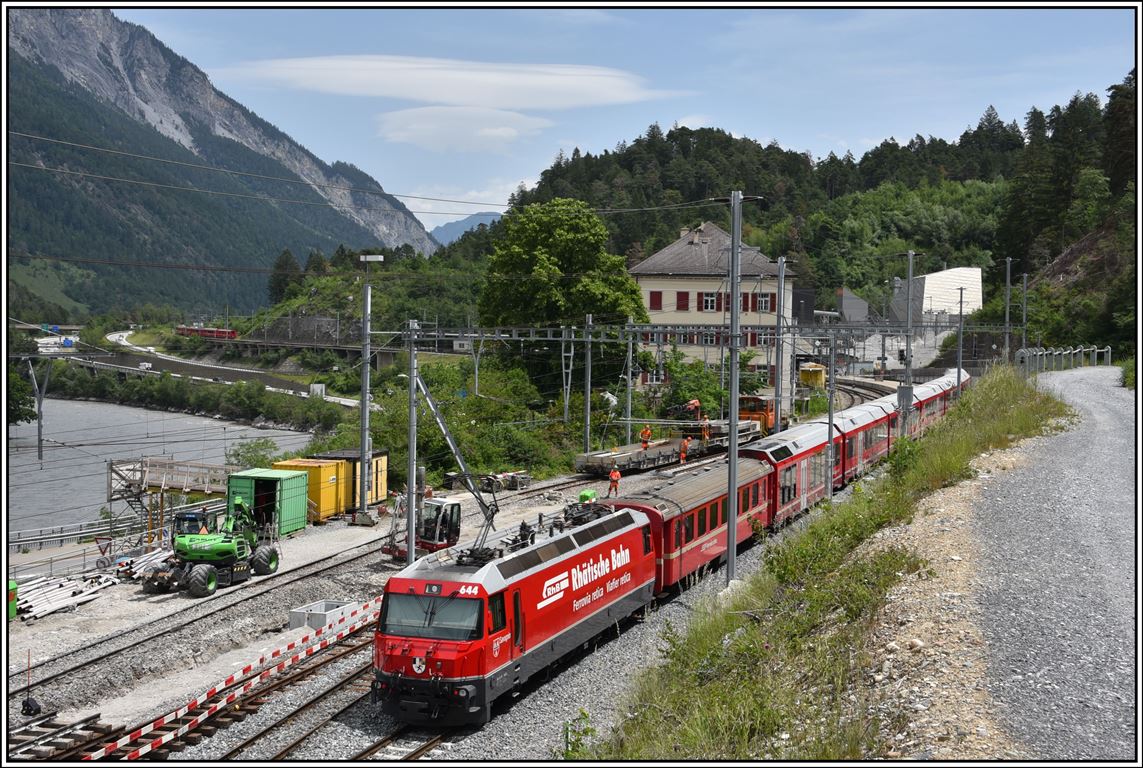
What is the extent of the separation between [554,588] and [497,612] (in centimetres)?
195

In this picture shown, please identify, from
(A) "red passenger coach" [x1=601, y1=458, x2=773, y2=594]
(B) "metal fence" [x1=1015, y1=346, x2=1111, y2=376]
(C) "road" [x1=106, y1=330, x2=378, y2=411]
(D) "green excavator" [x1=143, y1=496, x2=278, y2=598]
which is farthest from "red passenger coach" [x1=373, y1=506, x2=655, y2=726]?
(C) "road" [x1=106, y1=330, x2=378, y2=411]

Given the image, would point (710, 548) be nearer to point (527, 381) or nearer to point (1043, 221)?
point (527, 381)

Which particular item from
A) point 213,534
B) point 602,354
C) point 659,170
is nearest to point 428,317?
Answer: point 602,354

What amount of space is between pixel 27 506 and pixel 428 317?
34140mm

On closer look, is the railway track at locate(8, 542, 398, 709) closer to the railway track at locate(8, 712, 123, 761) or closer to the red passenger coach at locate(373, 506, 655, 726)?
the railway track at locate(8, 712, 123, 761)

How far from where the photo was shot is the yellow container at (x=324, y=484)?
33.7 m

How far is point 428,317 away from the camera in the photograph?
8231 cm

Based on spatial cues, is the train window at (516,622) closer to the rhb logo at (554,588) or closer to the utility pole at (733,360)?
the rhb logo at (554,588)

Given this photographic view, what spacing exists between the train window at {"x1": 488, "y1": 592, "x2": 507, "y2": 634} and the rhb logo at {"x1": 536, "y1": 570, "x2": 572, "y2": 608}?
1.17m

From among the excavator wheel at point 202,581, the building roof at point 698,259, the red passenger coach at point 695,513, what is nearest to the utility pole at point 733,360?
the red passenger coach at point 695,513

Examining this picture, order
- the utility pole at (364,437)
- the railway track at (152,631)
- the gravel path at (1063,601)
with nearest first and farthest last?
the gravel path at (1063,601) → the railway track at (152,631) → the utility pole at (364,437)

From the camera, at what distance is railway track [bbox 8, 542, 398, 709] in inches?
750

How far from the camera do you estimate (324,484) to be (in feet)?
112

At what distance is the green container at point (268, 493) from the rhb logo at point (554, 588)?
15.5 m
